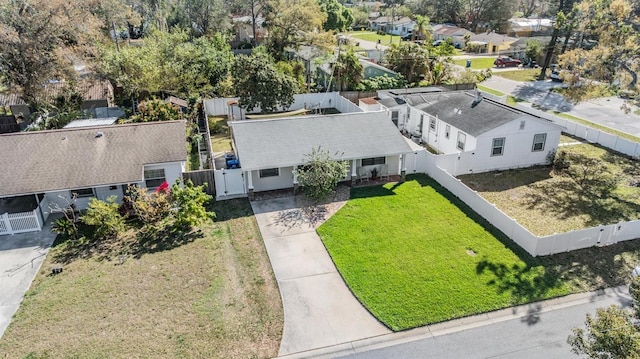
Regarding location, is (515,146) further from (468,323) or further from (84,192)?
(84,192)

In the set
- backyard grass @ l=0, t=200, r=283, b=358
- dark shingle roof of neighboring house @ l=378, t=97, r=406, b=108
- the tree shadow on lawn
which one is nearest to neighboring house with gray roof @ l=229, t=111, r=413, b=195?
backyard grass @ l=0, t=200, r=283, b=358

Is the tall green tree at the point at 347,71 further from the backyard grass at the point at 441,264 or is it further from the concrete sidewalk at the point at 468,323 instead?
the concrete sidewalk at the point at 468,323

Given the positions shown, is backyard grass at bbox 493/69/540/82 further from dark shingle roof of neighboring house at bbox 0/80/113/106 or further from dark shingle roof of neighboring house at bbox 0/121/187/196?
dark shingle roof of neighboring house at bbox 0/80/113/106

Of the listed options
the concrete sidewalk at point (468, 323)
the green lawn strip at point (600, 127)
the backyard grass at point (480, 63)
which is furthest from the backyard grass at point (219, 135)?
the backyard grass at point (480, 63)

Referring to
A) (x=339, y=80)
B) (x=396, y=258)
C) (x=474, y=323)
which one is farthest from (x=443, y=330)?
(x=339, y=80)

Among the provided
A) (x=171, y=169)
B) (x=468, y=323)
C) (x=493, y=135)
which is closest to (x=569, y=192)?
(x=493, y=135)

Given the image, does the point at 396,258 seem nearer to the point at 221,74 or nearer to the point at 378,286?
the point at 378,286

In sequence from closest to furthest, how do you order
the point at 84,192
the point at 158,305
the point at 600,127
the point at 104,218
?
the point at 158,305 → the point at 104,218 → the point at 84,192 → the point at 600,127
